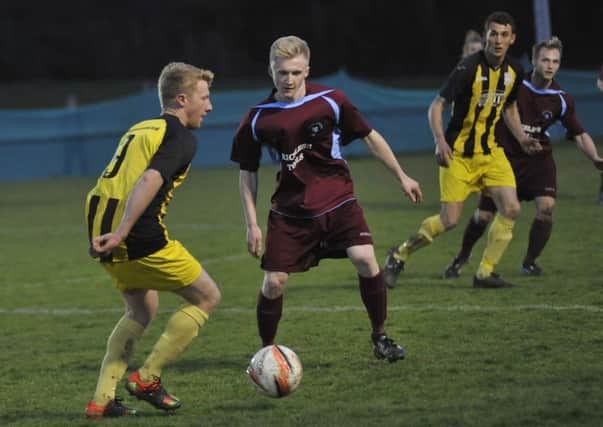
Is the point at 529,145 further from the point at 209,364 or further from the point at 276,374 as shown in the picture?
the point at 276,374

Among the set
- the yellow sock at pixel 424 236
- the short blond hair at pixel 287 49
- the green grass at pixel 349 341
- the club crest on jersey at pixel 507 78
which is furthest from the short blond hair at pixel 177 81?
the yellow sock at pixel 424 236

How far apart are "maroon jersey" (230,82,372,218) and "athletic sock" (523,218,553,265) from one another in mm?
3706

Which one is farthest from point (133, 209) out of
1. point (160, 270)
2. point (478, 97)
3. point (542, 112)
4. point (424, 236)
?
point (542, 112)

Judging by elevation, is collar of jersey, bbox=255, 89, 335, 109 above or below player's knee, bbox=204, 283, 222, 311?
above

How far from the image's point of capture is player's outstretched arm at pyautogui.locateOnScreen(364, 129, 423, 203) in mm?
6434

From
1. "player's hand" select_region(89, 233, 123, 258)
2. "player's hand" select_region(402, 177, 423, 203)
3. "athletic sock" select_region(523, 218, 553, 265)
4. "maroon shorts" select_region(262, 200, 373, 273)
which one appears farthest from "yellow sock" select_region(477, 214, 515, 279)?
"player's hand" select_region(89, 233, 123, 258)

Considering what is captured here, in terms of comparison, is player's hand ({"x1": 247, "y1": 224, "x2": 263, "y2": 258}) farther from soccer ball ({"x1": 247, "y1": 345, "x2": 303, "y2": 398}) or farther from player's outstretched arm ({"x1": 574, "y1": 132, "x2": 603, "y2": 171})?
player's outstretched arm ({"x1": 574, "y1": 132, "x2": 603, "y2": 171})

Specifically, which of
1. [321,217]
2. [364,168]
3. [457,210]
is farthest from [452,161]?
[364,168]

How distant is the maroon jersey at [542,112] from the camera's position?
10.1m

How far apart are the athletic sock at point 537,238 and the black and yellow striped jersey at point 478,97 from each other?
3.49 feet

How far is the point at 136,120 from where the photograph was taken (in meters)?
28.3

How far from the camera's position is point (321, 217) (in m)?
6.58

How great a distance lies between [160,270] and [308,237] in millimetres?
1184

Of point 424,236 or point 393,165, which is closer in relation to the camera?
point 393,165
